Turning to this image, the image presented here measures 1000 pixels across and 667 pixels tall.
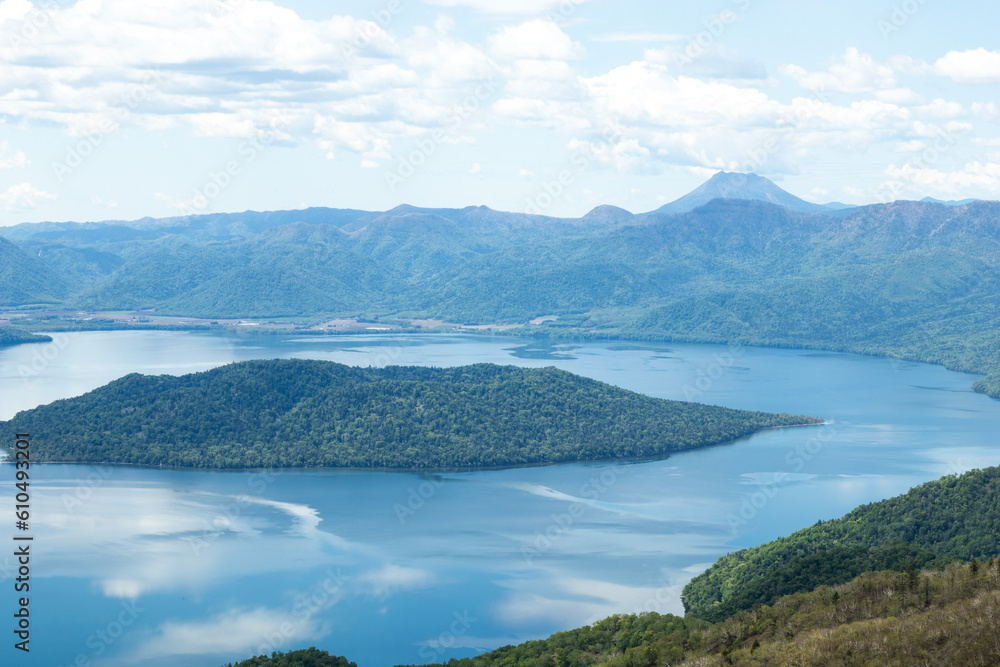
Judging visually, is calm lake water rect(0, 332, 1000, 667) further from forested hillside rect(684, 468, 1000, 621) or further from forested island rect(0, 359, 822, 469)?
forested hillside rect(684, 468, 1000, 621)

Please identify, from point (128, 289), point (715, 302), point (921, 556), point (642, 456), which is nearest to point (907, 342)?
point (715, 302)

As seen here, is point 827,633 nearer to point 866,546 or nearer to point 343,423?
point 866,546

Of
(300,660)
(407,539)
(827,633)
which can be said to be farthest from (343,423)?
(827,633)

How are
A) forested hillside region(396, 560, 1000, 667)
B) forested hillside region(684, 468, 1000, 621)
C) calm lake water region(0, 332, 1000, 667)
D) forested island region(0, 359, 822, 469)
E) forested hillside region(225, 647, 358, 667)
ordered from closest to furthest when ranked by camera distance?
forested hillside region(396, 560, 1000, 667) → forested hillside region(225, 647, 358, 667) → forested hillside region(684, 468, 1000, 621) → calm lake water region(0, 332, 1000, 667) → forested island region(0, 359, 822, 469)

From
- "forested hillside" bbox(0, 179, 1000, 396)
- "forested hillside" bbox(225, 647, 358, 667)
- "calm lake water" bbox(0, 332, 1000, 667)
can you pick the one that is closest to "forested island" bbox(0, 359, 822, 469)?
"calm lake water" bbox(0, 332, 1000, 667)

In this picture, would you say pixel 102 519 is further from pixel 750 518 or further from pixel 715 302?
pixel 715 302

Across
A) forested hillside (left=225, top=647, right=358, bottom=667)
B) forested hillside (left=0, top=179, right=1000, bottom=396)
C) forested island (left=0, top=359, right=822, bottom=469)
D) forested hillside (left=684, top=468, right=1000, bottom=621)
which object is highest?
forested hillside (left=0, top=179, right=1000, bottom=396)
